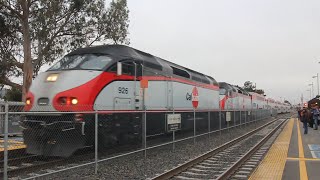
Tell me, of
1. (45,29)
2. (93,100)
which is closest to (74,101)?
(93,100)

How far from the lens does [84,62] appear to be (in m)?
12.8

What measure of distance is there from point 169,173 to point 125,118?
3313 millimetres

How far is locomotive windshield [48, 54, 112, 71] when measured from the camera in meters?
12.6

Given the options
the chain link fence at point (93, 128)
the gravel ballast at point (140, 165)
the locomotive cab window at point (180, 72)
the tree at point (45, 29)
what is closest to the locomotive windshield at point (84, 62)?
the chain link fence at point (93, 128)

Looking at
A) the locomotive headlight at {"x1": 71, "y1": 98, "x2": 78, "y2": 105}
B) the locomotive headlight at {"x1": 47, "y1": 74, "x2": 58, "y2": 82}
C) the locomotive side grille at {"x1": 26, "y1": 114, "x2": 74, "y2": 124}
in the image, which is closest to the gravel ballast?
the locomotive side grille at {"x1": 26, "y1": 114, "x2": 74, "y2": 124}

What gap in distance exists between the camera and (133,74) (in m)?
14.1

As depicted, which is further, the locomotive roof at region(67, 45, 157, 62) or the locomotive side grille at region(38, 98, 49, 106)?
the locomotive roof at region(67, 45, 157, 62)

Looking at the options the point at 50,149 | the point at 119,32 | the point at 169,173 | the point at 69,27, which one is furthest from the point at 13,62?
the point at 169,173

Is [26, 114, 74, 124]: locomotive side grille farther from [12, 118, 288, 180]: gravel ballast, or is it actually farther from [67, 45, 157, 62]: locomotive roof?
[67, 45, 157, 62]: locomotive roof

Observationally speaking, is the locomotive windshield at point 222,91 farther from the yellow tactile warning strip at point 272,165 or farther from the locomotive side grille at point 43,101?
the locomotive side grille at point 43,101

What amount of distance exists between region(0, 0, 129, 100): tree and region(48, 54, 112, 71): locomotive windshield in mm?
16655

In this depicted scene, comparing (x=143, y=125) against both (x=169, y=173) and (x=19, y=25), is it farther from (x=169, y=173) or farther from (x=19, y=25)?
(x=19, y=25)

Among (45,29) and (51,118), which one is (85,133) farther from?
(45,29)

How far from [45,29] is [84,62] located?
20.2 m
